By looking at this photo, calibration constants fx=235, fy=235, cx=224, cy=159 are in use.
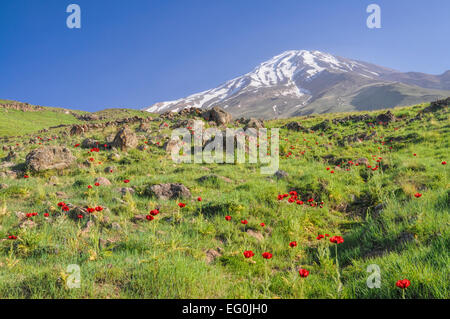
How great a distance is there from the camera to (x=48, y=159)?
9930 millimetres

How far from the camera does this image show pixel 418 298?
2434 millimetres

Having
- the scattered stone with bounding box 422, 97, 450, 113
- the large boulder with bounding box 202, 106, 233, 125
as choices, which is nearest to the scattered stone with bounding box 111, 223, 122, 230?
the large boulder with bounding box 202, 106, 233, 125

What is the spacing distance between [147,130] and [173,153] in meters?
7.14

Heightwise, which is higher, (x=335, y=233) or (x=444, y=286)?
(x=444, y=286)

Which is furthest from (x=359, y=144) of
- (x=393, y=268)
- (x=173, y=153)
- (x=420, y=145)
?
(x=393, y=268)

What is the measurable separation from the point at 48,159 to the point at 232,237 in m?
9.18

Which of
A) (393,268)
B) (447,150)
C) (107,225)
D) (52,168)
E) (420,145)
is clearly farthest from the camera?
(420,145)

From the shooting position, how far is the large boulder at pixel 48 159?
31.4ft

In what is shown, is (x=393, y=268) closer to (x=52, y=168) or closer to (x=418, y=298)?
(x=418, y=298)

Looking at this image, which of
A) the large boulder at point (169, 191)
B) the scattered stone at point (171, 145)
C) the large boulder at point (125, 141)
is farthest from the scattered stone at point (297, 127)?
the large boulder at point (169, 191)

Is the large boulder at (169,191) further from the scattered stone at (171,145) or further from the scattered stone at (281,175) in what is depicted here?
the scattered stone at (171,145)

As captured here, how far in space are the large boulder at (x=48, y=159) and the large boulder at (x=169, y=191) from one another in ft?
18.2

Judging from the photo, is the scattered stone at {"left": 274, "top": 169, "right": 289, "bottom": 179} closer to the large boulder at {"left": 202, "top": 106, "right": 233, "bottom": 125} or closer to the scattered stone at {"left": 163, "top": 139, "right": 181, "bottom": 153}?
the scattered stone at {"left": 163, "top": 139, "right": 181, "bottom": 153}

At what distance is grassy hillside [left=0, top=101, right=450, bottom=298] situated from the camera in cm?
285
